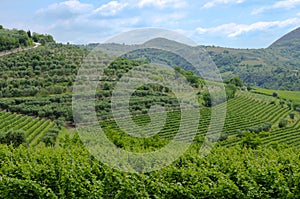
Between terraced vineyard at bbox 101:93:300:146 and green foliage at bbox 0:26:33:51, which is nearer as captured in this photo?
terraced vineyard at bbox 101:93:300:146

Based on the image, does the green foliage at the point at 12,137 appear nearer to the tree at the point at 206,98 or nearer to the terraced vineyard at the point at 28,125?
the terraced vineyard at the point at 28,125

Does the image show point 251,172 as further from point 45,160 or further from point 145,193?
point 45,160

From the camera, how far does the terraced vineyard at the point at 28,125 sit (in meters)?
30.0

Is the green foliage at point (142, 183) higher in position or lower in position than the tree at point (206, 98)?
higher

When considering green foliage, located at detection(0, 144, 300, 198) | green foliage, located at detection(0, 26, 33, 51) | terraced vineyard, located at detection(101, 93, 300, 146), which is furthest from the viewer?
green foliage, located at detection(0, 26, 33, 51)

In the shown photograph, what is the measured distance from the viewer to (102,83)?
4609cm

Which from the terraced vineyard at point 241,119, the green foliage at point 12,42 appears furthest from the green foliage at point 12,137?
the green foliage at point 12,42

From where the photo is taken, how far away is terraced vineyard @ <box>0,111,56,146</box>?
1179 inches

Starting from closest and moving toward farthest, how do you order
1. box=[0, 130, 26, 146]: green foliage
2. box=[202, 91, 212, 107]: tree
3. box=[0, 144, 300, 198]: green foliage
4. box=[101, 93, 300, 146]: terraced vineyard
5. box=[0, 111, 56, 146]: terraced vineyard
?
box=[0, 144, 300, 198]: green foliage, box=[0, 130, 26, 146]: green foliage, box=[0, 111, 56, 146]: terraced vineyard, box=[101, 93, 300, 146]: terraced vineyard, box=[202, 91, 212, 107]: tree

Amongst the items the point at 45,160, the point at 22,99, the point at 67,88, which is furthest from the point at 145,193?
the point at 67,88

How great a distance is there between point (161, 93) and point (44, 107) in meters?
18.1

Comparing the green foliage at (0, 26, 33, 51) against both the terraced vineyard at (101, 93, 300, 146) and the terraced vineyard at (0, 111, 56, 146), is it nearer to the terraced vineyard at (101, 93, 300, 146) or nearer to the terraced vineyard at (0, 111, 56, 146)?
the terraced vineyard at (0, 111, 56, 146)

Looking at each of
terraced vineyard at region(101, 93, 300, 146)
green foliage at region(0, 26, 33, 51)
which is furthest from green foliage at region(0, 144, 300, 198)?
green foliage at region(0, 26, 33, 51)

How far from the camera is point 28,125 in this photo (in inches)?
1277
